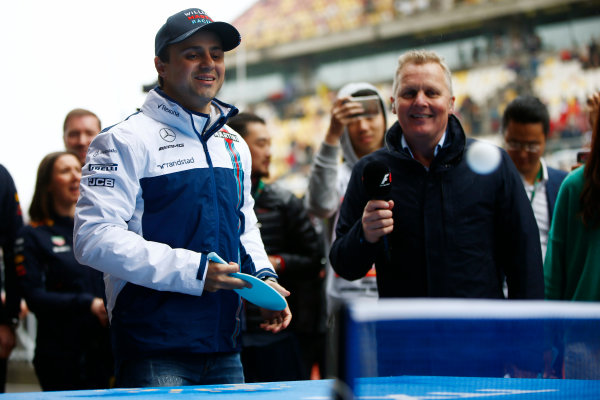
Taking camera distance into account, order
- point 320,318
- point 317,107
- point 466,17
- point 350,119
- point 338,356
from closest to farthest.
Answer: point 338,356 → point 350,119 → point 320,318 → point 466,17 → point 317,107

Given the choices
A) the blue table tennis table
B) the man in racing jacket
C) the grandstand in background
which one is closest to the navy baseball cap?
the man in racing jacket

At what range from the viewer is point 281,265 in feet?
11.5

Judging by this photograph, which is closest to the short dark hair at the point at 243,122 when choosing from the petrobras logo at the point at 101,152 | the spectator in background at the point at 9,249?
the spectator in background at the point at 9,249

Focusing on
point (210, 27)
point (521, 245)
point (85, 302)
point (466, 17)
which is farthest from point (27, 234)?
point (466, 17)

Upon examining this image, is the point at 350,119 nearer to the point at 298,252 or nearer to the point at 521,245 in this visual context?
the point at 298,252

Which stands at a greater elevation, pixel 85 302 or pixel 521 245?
pixel 521 245

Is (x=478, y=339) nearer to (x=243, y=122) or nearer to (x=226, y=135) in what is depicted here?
(x=226, y=135)

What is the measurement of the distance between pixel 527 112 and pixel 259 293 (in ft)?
6.90

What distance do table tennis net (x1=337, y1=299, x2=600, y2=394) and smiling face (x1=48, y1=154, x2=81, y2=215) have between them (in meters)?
3.06

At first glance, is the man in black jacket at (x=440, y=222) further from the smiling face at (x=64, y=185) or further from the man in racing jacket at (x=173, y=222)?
the smiling face at (x=64, y=185)

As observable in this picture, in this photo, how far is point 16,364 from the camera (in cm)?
716

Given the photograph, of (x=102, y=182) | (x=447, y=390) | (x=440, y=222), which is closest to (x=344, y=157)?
(x=440, y=222)

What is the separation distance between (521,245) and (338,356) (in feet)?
4.77

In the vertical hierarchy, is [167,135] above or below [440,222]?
above
